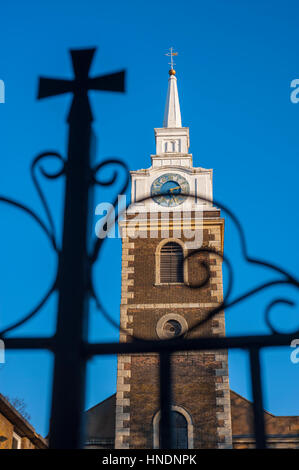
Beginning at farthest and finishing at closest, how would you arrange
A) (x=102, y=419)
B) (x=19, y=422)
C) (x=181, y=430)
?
(x=102, y=419), (x=181, y=430), (x=19, y=422)

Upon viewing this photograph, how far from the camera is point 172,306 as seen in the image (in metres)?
21.8

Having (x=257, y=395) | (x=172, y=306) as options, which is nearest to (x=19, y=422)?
(x=172, y=306)

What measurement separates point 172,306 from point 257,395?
A: 1919 centimetres

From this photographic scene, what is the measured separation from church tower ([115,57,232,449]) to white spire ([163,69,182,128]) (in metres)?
1.98

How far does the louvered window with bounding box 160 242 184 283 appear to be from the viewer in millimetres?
22234

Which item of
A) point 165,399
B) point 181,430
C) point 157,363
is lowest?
point 165,399

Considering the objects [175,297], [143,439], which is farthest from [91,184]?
[175,297]

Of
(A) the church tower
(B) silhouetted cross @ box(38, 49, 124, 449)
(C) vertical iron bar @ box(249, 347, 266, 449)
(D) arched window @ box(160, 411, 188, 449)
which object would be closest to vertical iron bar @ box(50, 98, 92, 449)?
(B) silhouetted cross @ box(38, 49, 124, 449)

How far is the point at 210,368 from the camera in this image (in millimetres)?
20281

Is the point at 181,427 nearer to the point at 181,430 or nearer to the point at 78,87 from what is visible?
the point at 181,430

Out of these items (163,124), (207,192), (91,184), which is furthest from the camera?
(163,124)

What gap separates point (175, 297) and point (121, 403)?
4.29 meters

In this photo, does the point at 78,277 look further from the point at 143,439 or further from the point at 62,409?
the point at 143,439
